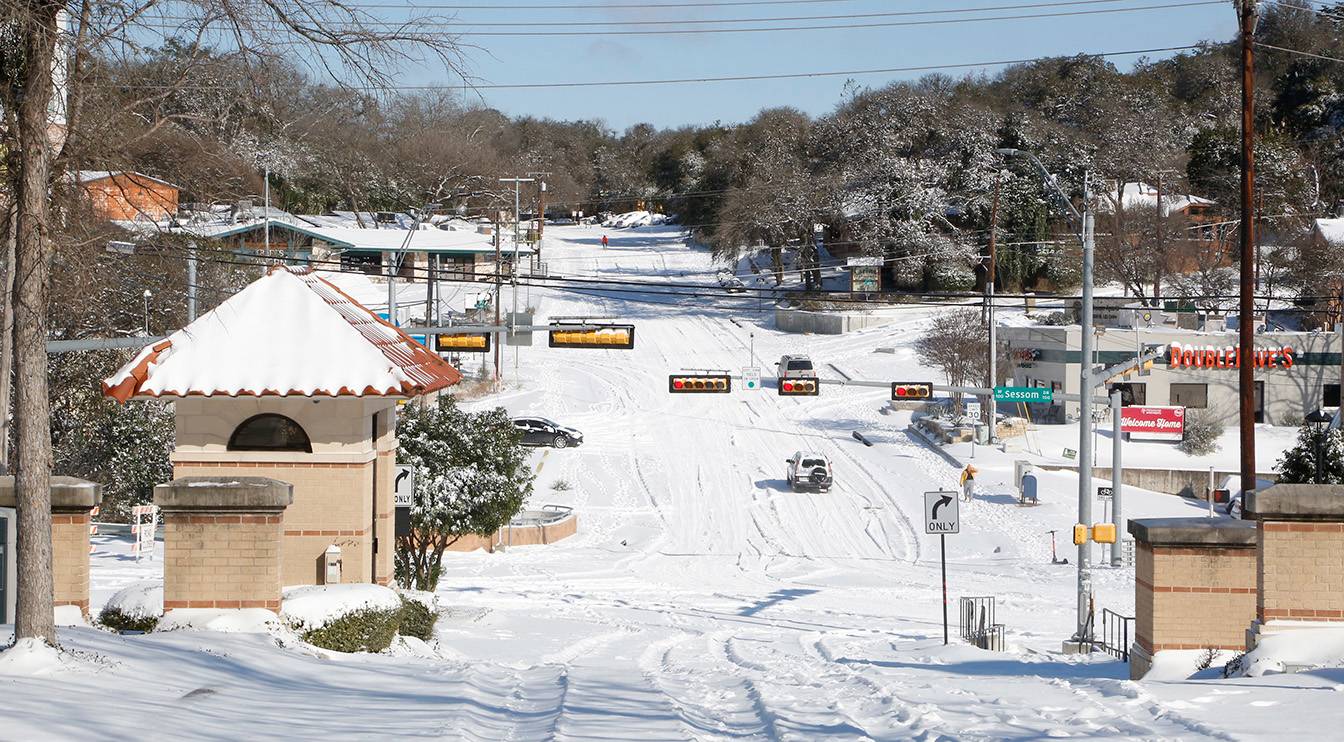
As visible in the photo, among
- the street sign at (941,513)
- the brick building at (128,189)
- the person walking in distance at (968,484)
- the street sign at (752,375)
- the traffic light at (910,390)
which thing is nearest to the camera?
the brick building at (128,189)

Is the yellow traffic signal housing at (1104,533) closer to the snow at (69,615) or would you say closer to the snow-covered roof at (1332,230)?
the snow at (69,615)

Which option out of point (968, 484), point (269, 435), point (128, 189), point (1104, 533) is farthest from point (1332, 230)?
Answer: point (128, 189)

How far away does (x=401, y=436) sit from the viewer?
96.2 feet

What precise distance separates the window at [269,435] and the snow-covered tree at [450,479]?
9846 mm

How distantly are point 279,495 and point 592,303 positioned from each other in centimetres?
7396

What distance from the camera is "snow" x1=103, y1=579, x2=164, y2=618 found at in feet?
43.2

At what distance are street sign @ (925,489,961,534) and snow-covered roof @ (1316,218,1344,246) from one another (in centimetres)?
5450

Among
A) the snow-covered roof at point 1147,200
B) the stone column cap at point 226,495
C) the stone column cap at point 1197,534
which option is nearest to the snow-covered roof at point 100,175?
the stone column cap at point 226,495

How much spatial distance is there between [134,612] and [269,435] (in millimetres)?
5105

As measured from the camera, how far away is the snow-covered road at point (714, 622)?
9438 mm

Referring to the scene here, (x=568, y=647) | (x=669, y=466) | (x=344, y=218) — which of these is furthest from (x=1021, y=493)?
(x=344, y=218)

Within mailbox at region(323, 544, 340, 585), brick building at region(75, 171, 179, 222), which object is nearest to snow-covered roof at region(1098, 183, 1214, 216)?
mailbox at region(323, 544, 340, 585)

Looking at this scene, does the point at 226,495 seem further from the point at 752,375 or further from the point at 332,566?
the point at 752,375

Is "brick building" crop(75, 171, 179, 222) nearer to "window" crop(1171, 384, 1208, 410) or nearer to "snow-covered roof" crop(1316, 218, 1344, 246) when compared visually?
"window" crop(1171, 384, 1208, 410)
